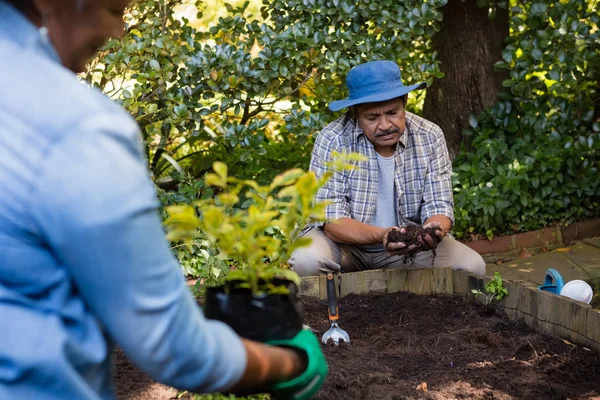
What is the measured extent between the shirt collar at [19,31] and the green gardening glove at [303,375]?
0.70m

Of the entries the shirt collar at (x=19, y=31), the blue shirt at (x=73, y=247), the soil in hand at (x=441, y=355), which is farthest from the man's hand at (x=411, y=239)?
the shirt collar at (x=19, y=31)

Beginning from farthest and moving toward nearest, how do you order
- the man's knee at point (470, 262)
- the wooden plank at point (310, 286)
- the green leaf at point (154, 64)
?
the green leaf at point (154, 64) → the man's knee at point (470, 262) → the wooden plank at point (310, 286)

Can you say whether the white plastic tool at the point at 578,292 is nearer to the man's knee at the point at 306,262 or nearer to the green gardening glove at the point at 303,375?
the man's knee at the point at 306,262

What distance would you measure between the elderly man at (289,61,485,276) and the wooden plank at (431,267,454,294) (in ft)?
0.68

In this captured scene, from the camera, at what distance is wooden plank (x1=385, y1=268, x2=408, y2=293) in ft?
13.4

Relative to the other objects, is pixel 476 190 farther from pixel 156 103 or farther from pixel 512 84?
pixel 156 103

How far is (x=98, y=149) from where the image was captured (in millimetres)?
1114

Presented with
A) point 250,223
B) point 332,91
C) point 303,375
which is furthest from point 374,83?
point 303,375

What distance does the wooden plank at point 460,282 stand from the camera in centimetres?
388

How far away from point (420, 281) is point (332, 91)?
1.61 m

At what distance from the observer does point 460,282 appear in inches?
155

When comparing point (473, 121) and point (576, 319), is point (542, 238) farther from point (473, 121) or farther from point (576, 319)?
point (576, 319)

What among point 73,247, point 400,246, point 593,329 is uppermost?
point 73,247

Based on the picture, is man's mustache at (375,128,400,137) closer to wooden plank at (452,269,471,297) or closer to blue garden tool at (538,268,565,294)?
wooden plank at (452,269,471,297)
